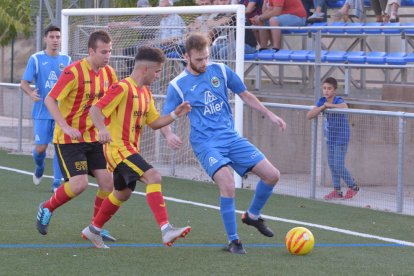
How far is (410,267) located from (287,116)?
22.1 feet

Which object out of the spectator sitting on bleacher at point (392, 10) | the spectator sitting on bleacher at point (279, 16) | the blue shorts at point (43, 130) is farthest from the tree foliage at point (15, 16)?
the blue shorts at point (43, 130)

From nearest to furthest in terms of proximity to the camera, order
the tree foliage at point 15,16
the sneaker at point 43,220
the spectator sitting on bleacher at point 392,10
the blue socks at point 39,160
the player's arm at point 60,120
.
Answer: the player's arm at point 60,120
the sneaker at point 43,220
the blue socks at point 39,160
the spectator sitting on bleacher at point 392,10
the tree foliage at point 15,16

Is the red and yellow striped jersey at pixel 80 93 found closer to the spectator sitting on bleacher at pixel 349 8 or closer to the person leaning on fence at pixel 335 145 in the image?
the person leaning on fence at pixel 335 145

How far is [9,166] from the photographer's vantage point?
50.9ft

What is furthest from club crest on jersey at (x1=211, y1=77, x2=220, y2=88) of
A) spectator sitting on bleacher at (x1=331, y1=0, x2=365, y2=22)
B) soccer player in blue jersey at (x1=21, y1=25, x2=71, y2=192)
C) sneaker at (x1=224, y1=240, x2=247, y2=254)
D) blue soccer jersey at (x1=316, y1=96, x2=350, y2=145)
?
spectator sitting on bleacher at (x1=331, y1=0, x2=365, y2=22)

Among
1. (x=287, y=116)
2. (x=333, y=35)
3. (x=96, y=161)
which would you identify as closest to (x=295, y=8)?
(x=333, y=35)

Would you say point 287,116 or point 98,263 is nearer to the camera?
point 98,263

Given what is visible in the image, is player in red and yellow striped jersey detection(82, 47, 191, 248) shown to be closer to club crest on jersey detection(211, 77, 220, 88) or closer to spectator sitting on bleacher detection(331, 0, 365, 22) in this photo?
→ club crest on jersey detection(211, 77, 220, 88)

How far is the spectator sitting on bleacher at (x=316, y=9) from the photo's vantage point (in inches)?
685

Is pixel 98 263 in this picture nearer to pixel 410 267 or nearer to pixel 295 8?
pixel 410 267

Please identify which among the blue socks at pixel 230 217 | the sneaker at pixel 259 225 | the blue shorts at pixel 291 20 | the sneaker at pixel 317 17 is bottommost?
the sneaker at pixel 259 225

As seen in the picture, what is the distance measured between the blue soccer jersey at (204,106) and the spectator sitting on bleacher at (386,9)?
8603 millimetres

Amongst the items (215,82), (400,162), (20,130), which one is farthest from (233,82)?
(20,130)

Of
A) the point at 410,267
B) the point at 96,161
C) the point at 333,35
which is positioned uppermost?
the point at 333,35
